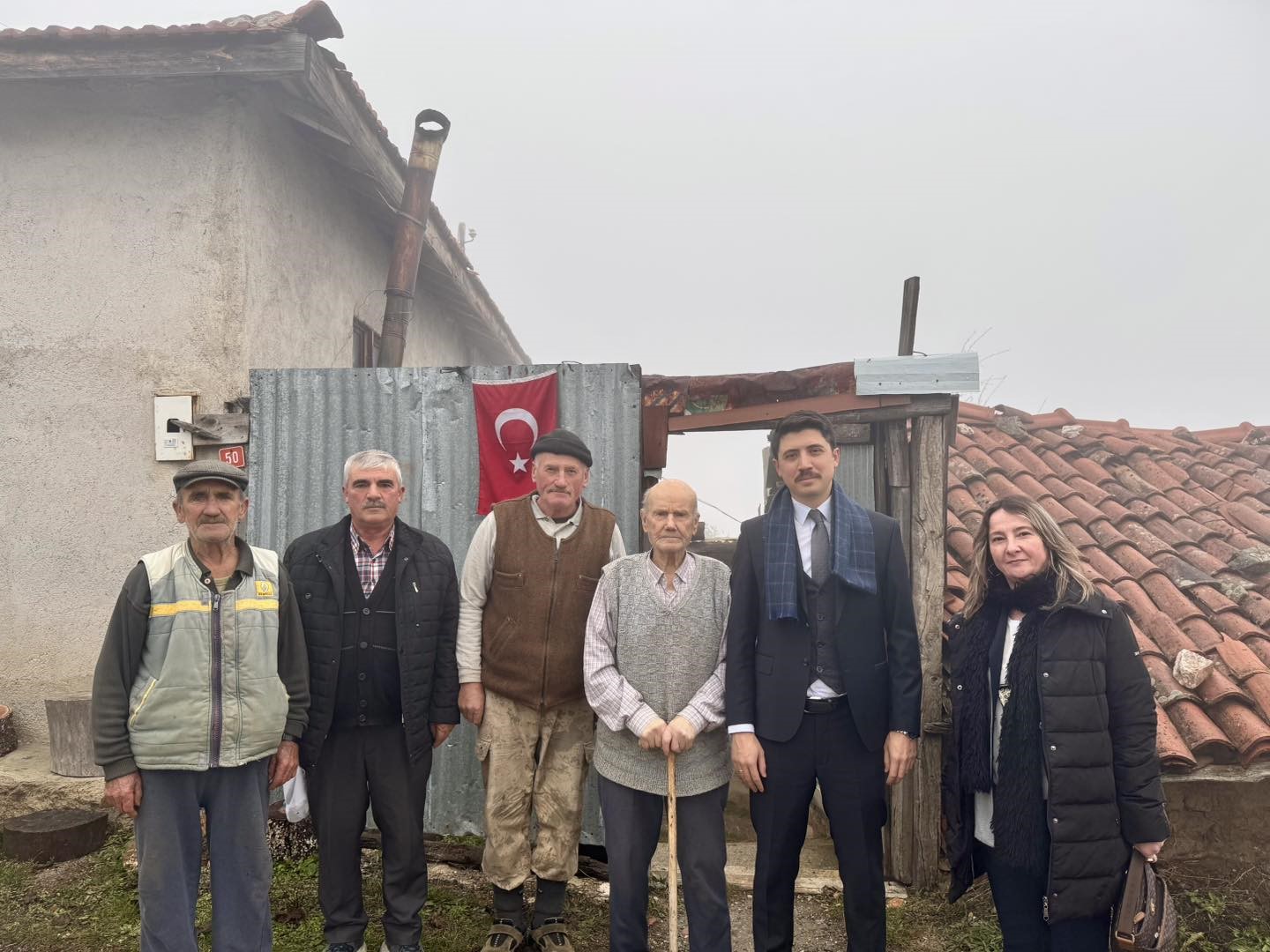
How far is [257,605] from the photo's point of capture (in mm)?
3059

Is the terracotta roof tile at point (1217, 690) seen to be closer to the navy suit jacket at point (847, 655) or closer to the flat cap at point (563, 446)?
the navy suit jacket at point (847, 655)

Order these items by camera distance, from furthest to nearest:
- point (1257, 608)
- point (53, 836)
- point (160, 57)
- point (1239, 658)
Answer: point (160, 57), point (1257, 608), point (1239, 658), point (53, 836)

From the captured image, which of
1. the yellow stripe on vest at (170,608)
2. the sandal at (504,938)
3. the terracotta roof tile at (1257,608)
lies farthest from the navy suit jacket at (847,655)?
the terracotta roof tile at (1257,608)

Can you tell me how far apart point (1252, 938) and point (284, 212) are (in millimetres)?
7456

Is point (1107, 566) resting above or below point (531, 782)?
above

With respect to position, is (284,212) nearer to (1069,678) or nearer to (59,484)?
(59,484)

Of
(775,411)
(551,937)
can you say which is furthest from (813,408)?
(551,937)

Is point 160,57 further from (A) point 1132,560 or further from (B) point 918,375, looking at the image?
(A) point 1132,560

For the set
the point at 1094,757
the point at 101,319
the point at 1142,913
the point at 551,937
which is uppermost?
the point at 101,319

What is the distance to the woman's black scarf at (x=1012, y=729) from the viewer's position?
2.76 meters

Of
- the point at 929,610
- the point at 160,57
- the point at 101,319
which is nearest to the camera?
the point at 929,610

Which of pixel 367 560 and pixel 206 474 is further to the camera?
pixel 367 560

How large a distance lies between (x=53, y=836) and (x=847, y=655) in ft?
15.0

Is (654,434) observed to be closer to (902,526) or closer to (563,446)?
(563,446)
